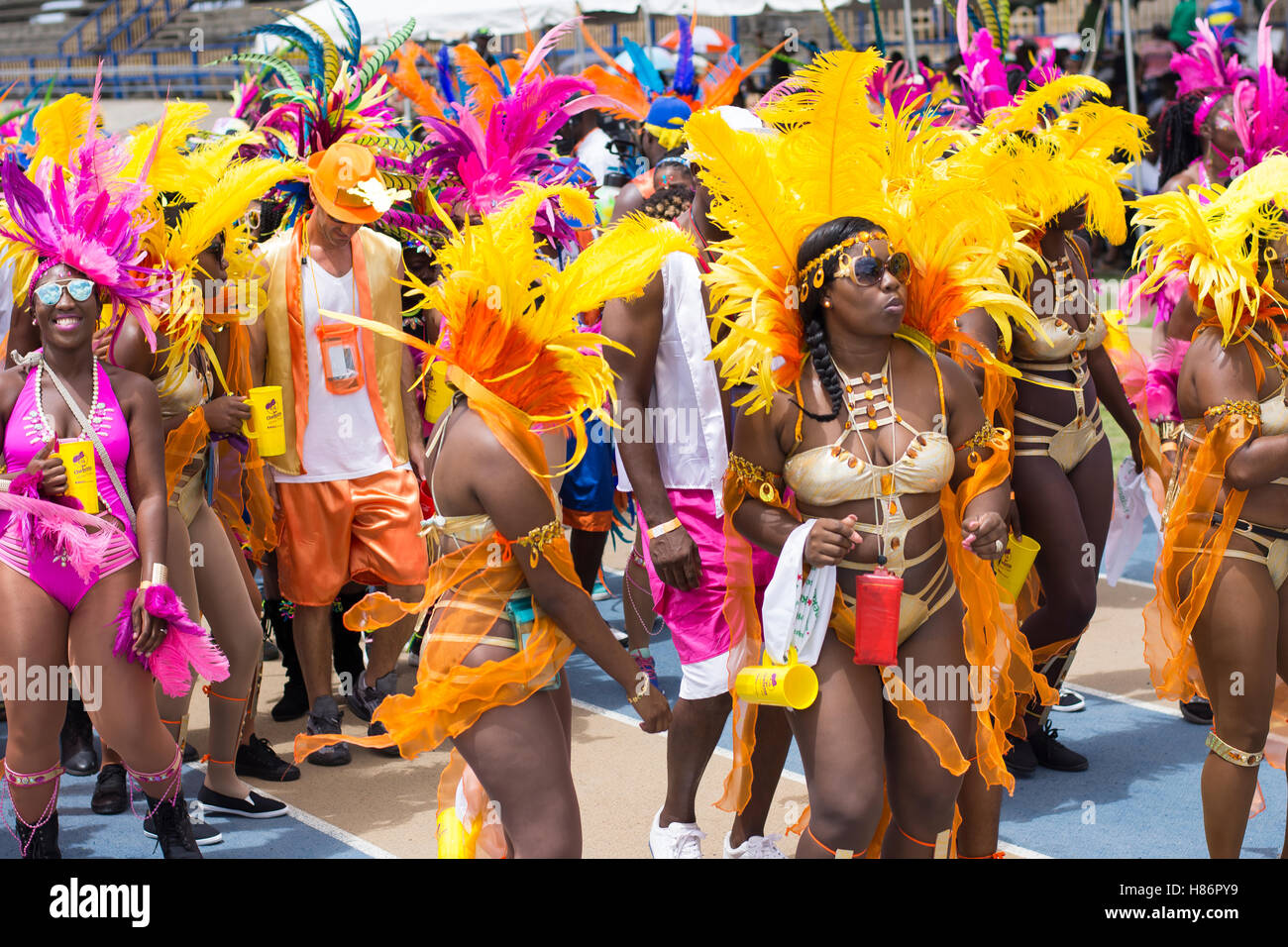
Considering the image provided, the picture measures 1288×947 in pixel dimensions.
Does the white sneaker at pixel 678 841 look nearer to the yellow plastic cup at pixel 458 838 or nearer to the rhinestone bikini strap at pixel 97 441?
the yellow plastic cup at pixel 458 838

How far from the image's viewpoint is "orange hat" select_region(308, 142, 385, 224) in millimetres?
5730

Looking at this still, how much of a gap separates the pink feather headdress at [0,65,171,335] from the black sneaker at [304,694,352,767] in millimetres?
1804

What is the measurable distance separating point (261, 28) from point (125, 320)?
7.67 ft

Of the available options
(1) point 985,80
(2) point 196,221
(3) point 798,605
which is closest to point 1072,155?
(1) point 985,80

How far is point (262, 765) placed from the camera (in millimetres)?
5785

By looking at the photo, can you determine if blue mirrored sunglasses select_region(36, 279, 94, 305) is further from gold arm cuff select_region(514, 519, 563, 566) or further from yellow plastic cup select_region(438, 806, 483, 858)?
yellow plastic cup select_region(438, 806, 483, 858)

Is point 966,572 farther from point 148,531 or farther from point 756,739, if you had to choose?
point 148,531

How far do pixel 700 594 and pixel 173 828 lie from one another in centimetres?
185

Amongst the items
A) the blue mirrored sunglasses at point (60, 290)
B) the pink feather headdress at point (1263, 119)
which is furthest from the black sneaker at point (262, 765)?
the pink feather headdress at point (1263, 119)

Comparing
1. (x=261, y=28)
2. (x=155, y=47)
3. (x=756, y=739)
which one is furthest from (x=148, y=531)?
(x=155, y=47)

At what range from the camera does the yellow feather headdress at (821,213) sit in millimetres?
4016

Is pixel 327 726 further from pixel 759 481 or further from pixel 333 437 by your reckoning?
pixel 759 481

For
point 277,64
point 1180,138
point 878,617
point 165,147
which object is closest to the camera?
point 878,617
